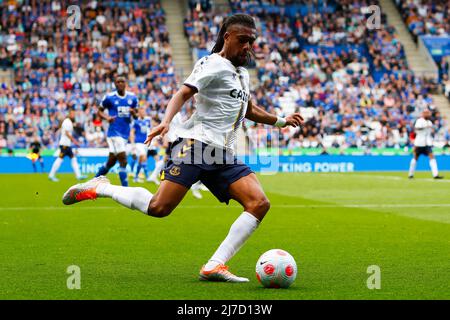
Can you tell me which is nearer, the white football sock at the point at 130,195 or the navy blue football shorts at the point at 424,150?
the white football sock at the point at 130,195

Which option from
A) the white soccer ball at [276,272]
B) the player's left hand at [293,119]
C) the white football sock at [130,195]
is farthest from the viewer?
the player's left hand at [293,119]

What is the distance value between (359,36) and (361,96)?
4760 mm

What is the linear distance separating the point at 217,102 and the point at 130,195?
4.02 ft

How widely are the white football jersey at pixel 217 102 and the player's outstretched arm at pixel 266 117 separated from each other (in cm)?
57

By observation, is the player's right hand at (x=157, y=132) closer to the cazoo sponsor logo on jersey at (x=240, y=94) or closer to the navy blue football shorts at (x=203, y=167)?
the navy blue football shorts at (x=203, y=167)

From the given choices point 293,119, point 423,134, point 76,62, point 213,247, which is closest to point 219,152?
point 293,119

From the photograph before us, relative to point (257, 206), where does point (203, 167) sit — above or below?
above

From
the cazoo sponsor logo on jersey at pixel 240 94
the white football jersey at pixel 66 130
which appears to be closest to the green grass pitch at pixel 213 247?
the cazoo sponsor logo on jersey at pixel 240 94

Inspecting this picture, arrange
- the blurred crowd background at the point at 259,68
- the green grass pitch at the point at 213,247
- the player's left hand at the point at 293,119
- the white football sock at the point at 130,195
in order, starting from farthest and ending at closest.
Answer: the blurred crowd background at the point at 259,68 → the player's left hand at the point at 293,119 → the white football sock at the point at 130,195 → the green grass pitch at the point at 213,247

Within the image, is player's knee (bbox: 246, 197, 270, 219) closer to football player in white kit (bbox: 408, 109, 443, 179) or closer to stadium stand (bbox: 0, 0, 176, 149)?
football player in white kit (bbox: 408, 109, 443, 179)

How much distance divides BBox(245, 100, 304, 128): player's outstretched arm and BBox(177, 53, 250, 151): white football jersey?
571mm

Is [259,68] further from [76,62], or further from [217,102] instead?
[217,102]

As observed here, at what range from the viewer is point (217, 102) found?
7816 mm

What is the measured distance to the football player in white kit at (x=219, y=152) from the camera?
7.66 meters
